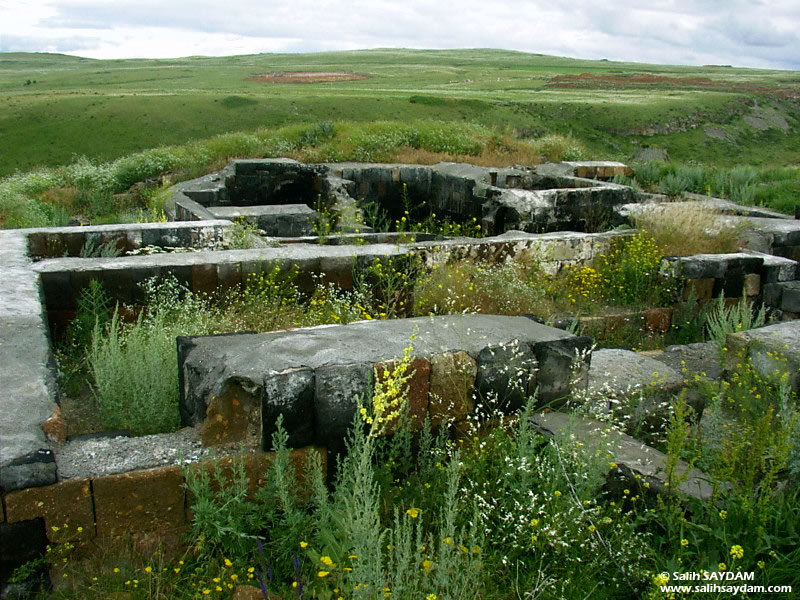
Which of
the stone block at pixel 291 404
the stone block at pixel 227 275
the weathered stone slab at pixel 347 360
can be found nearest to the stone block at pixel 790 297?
the weathered stone slab at pixel 347 360

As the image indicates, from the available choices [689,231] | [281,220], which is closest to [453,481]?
[689,231]

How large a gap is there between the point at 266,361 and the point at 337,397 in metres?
0.41

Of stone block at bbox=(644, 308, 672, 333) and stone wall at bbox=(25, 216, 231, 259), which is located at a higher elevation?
stone wall at bbox=(25, 216, 231, 259)

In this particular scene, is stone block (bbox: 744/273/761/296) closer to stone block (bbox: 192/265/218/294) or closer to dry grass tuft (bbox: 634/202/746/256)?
dry grass tuft (bbox: 634/202/746/256)

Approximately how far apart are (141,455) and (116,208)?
34.5 feet

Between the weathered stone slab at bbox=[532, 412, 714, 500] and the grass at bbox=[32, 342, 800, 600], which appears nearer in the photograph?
the grass at bbox=[32, 342, 800, 600]

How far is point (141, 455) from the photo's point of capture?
317 centimetres

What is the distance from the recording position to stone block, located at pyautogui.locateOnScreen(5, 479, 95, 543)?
2.81 meters

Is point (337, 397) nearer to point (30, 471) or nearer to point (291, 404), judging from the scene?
point (291, 404)

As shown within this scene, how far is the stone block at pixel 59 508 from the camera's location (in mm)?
2814

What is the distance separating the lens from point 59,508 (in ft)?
9.50

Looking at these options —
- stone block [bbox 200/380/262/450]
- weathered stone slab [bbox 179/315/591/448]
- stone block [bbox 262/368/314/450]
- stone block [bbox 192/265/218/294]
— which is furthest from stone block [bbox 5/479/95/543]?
stone block [bbox 192/265/218/294]

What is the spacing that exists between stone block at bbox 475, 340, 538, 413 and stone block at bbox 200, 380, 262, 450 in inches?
50.4

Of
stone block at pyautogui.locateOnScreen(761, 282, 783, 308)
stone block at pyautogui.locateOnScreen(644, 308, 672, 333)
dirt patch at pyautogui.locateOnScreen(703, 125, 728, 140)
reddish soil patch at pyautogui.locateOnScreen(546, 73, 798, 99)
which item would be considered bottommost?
stone block at pyautogui.locateOnScreen(644, 308, 672, 333)
